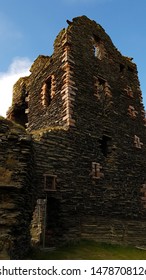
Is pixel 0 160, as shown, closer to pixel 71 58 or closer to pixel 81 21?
pixel 71 58

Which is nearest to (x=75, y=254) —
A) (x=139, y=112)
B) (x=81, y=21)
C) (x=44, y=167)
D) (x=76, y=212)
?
(x=76, y=212)

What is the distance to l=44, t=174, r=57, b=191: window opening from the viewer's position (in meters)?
11.9

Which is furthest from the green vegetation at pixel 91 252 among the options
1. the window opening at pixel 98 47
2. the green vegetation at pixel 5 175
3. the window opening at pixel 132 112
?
the window opening at pixel 98 47

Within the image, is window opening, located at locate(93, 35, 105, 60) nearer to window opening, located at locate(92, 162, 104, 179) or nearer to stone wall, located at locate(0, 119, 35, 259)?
window opening, located at locate(92, 162, 104, 179)

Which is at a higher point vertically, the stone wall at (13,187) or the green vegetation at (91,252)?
the stone wall at (13,187)

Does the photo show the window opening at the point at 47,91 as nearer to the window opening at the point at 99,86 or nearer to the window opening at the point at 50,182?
the window opening at the point at 99,86

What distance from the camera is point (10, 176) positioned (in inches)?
304

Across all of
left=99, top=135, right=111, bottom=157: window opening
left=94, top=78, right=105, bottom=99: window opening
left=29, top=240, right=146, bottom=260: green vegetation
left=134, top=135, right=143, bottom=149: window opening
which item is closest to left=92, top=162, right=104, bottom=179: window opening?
left=99, top=135, right=111, bottom=157: window opening

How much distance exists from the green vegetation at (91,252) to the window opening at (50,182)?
2300 millimetres

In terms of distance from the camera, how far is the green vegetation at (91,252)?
9648 mm

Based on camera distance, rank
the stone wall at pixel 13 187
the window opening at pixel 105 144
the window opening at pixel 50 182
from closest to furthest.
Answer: the stone wall at pixel 13 187
the window opening at pixel 50 182
the window opening at pixel 105 144

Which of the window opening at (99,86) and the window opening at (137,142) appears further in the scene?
the window opening at (137,142)

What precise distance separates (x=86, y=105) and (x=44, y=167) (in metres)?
Result: 4.36

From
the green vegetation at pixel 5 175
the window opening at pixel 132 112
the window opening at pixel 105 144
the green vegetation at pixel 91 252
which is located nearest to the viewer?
the green vegetation at pixel 5 175
